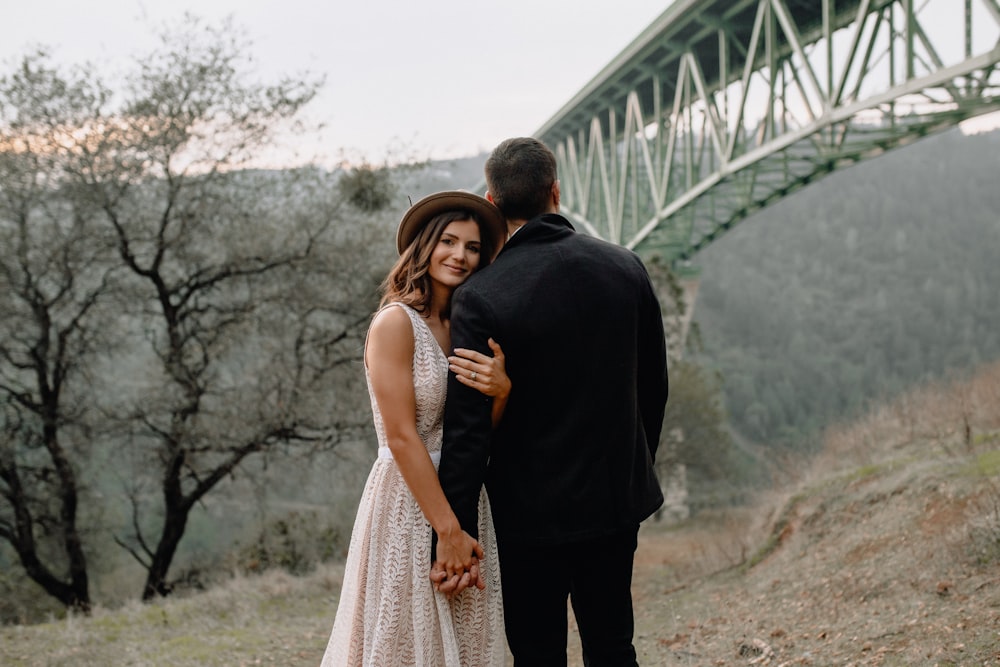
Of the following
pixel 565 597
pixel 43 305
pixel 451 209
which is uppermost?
pixel 43 305

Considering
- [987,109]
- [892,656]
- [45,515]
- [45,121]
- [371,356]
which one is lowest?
[892,656]

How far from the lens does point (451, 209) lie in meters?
2.36

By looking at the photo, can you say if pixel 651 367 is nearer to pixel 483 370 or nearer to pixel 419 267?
pixel 483 370

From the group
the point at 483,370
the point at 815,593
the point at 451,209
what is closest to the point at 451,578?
the point at 483,370

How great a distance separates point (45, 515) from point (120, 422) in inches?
62.4

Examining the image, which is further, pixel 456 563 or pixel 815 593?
pixel 815 593

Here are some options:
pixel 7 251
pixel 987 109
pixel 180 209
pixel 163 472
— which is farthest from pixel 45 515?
pixel 987 109

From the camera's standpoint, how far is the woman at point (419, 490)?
2143 mm

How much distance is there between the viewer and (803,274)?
5000cm

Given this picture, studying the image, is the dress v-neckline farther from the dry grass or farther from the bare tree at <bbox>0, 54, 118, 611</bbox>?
the bare tree at <bbox>0, 54, 118, 611</bbox>

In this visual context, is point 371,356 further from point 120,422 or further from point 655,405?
point 120,422

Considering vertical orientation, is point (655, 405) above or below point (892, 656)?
above

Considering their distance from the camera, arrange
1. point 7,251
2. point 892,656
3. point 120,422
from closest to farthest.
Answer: point 892,656
point 7,251
point 120,422

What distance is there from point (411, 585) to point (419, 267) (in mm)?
854
